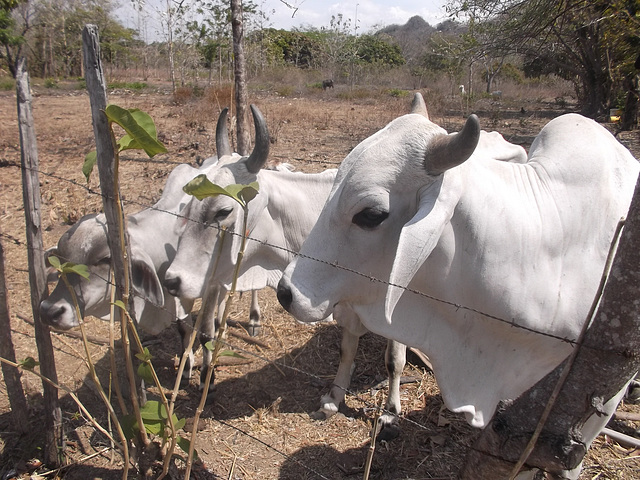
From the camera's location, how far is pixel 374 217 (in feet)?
5.53

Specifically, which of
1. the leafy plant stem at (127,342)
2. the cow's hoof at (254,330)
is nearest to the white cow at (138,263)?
the leafy plant stem at (127,342)

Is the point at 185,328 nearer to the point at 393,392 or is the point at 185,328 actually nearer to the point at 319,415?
the point at 319,415

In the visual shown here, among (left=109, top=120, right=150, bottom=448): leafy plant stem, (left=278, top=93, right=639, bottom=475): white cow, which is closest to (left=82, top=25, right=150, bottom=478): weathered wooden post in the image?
(left=109, top=120, right=150, bottom=448): leafy plant stem

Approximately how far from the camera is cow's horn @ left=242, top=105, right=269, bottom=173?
2.68 meters

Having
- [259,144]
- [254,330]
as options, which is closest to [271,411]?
[254,330]

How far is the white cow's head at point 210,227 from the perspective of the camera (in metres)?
2.73

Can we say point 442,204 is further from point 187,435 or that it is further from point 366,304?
point 187,435

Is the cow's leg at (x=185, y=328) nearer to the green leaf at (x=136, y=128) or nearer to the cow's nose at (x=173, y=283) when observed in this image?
the cow's nose at (x=173, y=283)

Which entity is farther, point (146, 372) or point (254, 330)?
point (254, 330)

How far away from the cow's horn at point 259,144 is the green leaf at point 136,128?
3.77 feet

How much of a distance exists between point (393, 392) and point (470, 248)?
5.68 ft

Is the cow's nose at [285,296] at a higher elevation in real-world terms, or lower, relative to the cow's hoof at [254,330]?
higher

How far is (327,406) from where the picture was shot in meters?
3.08

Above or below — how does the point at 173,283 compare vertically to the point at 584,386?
below
